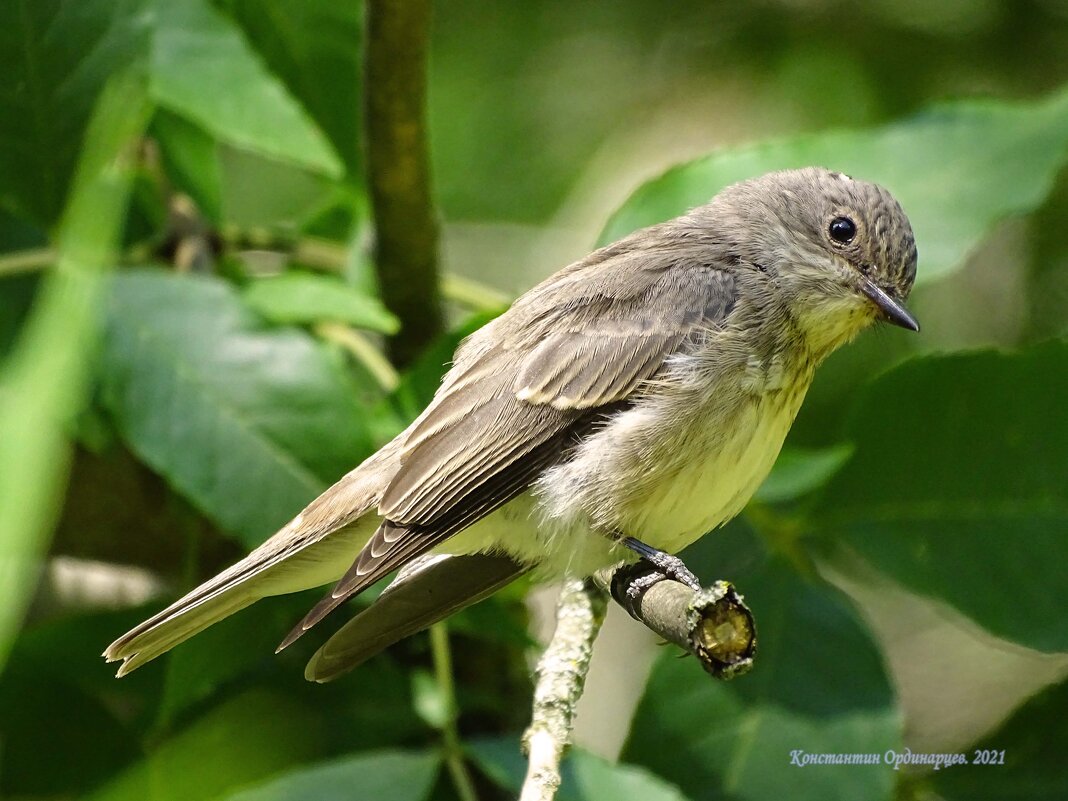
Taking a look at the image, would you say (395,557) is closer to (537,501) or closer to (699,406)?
(537,501)

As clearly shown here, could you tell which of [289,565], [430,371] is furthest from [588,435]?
[289,565]

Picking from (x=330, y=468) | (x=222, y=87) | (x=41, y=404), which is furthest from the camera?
(x=222, y=87)

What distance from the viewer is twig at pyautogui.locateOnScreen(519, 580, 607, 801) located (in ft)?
6.44

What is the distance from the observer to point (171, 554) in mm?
3623

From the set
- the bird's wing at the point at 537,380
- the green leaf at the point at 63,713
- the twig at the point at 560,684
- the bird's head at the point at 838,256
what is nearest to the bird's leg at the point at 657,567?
the twig at the point at 560,684

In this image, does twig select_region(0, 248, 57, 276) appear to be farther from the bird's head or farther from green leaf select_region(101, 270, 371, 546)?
the bird's head

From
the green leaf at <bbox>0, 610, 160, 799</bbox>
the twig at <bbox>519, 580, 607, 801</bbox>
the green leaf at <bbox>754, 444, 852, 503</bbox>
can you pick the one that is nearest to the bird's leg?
the twig at <bbox>519, 580, 607, 801</bbox>

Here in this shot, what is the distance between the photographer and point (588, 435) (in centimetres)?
256

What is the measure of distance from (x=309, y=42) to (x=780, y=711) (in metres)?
2.16

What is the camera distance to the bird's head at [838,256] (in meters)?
2.72

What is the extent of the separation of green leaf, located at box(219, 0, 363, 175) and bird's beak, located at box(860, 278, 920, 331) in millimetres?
1472

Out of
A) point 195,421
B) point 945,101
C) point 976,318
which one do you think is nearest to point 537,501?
point 195,421

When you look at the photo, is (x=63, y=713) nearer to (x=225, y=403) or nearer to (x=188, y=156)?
(x=225, y=403)

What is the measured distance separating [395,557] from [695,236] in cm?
114
